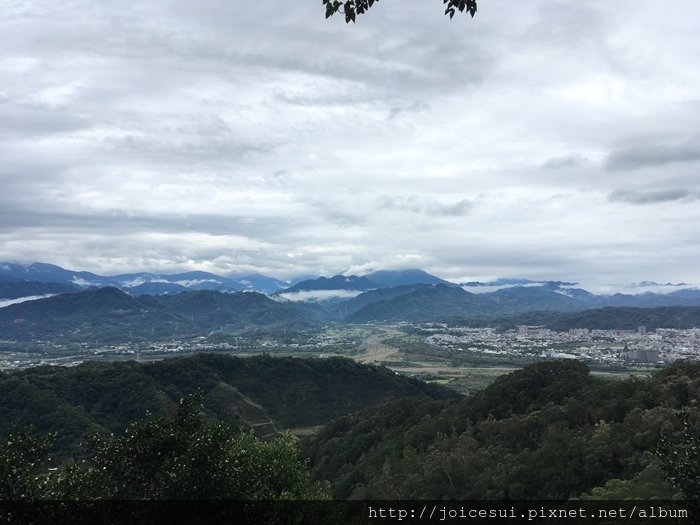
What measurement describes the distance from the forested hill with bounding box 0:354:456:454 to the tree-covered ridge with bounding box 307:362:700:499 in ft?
91.6

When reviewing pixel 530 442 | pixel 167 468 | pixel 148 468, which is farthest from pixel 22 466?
pixel 530 442

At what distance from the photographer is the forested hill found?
75625mm

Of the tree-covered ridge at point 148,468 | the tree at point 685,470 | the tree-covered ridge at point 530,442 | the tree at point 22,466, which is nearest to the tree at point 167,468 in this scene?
the tree-covered ridge at point 148,468

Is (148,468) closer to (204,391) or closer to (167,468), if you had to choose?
(167,468)

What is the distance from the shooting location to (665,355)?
15538 cm

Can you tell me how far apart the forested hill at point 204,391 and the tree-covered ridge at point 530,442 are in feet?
91.6

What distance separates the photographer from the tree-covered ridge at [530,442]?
111ft

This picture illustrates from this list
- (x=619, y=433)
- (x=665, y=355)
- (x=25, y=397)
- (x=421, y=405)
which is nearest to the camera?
(x=619, y=433)

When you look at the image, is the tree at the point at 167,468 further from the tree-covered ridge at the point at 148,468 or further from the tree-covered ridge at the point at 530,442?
the tree-covered ridge at the point at 530,442

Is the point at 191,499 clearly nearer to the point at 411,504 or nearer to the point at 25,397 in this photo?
the point at 411,504

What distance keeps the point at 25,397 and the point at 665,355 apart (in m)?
170

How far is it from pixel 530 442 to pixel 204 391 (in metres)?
72.8

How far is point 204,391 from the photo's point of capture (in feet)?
327

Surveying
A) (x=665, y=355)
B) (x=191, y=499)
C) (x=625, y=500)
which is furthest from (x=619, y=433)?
(x=665, y=355)
